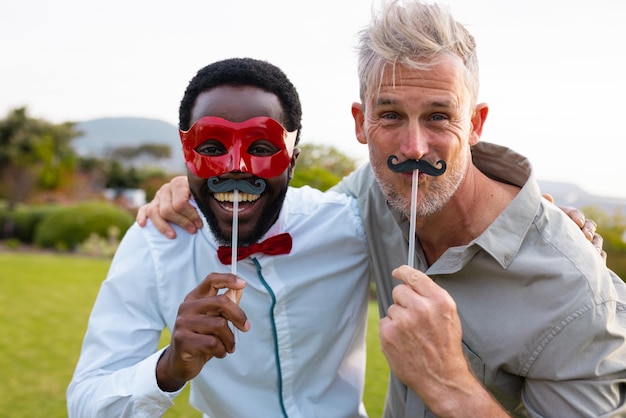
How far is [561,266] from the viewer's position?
226 cm

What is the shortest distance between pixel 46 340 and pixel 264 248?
6.01 meters

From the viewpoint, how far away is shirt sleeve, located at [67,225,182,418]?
7.77 ft

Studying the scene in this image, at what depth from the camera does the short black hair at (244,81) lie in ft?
8.46

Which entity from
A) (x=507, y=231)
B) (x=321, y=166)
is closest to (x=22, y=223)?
(x=321, y=166)

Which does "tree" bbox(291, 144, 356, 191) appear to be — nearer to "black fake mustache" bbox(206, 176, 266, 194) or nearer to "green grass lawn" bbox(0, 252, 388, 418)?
"green grass lawn" bbox(0, 252, 388, 418)

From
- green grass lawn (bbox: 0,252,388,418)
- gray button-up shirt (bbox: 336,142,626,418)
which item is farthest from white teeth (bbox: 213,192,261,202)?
green grass lawn (bbox: 0,252,388,418)

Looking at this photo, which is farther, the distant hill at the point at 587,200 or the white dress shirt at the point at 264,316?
the distant hill at the point at 587,200

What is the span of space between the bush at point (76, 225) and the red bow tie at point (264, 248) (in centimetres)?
1519

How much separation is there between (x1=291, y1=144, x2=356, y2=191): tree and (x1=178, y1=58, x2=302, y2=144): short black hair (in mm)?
3117

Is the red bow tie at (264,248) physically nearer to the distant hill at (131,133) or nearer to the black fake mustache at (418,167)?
the black fake mustache at (418,167)

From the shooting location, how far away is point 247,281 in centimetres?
274

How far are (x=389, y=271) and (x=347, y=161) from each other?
5230 millimetres

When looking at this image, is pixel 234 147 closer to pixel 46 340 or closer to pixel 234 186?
pixel 234 186

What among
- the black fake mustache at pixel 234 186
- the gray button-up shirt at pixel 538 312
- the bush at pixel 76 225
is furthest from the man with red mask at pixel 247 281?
the bush at pixel 76 225
